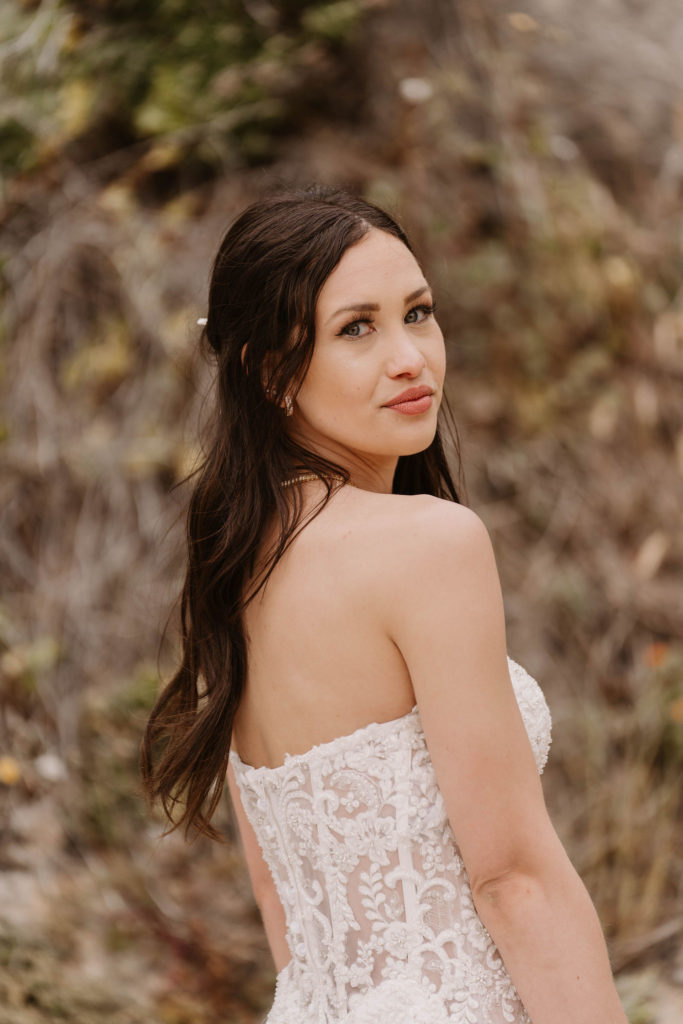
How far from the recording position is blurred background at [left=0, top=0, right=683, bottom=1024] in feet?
12.7

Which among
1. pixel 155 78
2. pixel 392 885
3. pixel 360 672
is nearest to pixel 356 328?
pixel 360 672

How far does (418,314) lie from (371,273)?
0.15m

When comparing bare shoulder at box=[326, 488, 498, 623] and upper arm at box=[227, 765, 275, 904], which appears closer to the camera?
bare shoulder at box=[326, 488, 498, 623]

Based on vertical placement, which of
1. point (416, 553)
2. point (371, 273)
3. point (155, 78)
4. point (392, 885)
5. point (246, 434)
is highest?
point (155, 78)

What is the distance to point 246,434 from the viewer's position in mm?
1881

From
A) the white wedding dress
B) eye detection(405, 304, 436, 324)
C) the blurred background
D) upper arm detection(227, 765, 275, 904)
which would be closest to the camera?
the white wedding dress

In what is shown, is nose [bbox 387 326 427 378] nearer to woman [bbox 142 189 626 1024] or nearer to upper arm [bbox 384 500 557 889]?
woman [bbox 142 189 626 1024]

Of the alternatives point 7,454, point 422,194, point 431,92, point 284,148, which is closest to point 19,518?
point 7,454

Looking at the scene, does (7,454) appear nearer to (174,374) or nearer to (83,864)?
(174,374)

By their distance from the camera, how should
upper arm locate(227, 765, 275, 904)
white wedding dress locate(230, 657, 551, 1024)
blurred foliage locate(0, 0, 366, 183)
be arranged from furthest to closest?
1. blurred foliage locate(0, 0, 366, 183)
2. upper arm locate(227, 765, 275, 904)
3. white wedding dress locate(230, 657, 551, 1024)

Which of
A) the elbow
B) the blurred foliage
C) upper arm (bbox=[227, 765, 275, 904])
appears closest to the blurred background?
the blurred foliage

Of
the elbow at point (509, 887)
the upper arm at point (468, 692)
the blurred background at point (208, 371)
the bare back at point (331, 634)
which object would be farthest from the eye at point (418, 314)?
the blurred background at point (208, 371)

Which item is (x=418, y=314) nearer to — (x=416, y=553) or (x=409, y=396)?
(x=409, y=396)

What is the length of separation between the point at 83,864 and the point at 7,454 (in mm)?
1727
